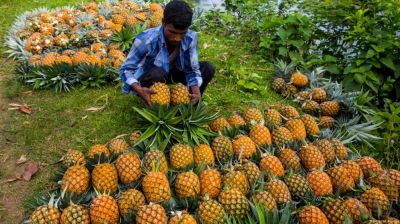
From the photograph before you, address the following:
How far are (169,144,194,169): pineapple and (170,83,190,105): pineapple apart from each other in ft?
1.95

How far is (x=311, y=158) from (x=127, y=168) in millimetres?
1786

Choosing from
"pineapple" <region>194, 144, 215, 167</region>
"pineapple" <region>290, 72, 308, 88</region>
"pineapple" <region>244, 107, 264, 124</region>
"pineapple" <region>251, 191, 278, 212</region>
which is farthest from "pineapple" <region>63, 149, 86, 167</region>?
"pineapple" <region>290, 72, 308, 88</region>

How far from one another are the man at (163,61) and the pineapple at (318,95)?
1598 mm

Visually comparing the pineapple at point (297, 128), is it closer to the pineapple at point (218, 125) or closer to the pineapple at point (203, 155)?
the pineapple at point (218, 125)

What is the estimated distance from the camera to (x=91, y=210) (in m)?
2.90

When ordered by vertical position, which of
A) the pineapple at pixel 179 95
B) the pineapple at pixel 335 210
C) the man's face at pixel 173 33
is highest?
the man's face at pixel 173 33

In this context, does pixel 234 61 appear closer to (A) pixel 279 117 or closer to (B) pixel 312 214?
(A) pixel 279 117

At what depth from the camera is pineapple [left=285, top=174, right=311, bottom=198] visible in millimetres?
3330

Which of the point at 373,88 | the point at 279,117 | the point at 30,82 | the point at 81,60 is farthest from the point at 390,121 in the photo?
the point at 30,82

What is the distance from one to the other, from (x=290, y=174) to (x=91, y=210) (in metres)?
1.76

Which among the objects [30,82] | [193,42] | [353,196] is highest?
[193,42]

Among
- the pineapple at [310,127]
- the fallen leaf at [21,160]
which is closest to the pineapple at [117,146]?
the fallen leaf at [21,160]

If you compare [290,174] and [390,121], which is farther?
[390,121]

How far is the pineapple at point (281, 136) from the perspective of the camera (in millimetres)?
4012
